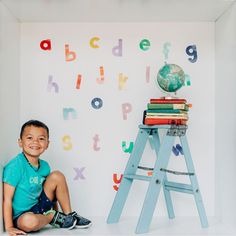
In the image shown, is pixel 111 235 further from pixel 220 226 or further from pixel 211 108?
pixel 211 108

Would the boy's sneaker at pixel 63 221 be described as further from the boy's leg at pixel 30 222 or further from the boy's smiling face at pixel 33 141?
the boy's smiling face at pixel 33 141

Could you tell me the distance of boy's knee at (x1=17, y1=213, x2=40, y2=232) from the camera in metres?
2.03

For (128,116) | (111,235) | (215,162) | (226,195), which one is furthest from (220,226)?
(128,116)

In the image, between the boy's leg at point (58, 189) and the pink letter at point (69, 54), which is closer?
the boy's leg at point (58, 189)

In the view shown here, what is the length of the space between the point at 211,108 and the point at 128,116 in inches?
17.7

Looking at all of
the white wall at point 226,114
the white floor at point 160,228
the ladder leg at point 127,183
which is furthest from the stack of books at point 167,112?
the white floor at point 160,228

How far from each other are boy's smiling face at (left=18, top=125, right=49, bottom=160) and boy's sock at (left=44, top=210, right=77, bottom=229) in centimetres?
29

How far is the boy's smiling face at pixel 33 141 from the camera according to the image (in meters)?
2.19

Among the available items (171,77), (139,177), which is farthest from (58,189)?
(171,77)

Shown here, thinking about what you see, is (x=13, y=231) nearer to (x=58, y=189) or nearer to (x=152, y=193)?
(x=58, y=189)

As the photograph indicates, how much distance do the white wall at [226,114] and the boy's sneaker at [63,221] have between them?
0.75m

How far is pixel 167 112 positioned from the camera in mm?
2180

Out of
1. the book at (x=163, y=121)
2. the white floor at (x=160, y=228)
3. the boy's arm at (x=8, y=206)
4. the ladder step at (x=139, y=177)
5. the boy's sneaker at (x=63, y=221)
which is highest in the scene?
the book at (x=163, y=121)

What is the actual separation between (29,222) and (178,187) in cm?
72
